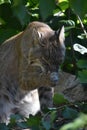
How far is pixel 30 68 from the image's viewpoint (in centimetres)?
320

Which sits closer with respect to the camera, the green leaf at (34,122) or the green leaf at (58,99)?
the green leaf at (34,122)

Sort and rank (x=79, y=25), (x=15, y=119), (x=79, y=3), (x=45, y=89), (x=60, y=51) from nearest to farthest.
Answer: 1. (x=79, y=3)
2. (x=15, y=119)
3. (x=60, y=51)
4. (x=45, y=89)
5. (x=79, y=25)

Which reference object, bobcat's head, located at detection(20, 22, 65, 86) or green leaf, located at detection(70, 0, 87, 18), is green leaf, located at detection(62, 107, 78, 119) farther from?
bobcat's head, located at detection(20, 22, 65, 86)

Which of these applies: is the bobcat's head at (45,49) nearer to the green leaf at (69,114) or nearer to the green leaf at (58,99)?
the green leaf at (58,99)

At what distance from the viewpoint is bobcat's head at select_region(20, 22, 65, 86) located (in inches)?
117

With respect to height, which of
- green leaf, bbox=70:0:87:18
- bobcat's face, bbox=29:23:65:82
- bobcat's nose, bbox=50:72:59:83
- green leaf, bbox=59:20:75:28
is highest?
green leaf, bbox=70:0:87:18

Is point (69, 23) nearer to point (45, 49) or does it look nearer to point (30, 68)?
point (30, 68)

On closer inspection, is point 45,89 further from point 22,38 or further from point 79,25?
point 79,25

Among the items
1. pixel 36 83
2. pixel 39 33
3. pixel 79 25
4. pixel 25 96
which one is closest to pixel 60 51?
pixel 39 33

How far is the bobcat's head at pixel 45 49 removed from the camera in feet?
9.75

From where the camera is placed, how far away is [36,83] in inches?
128

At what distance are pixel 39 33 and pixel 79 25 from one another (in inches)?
60.7

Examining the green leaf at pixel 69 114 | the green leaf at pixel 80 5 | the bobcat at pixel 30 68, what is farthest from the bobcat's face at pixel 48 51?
the green leaf at pixel 80 5

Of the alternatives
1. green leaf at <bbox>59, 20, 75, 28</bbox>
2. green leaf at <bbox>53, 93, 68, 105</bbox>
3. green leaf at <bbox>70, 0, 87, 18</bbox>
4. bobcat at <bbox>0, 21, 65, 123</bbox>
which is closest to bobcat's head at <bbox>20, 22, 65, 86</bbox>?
bobcat at <bbox>0, 21, 65, 123</bbox>
